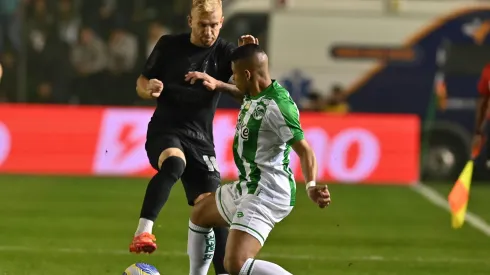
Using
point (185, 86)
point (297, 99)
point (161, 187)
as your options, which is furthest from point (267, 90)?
point (297, 99)

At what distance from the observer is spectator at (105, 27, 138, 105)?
22.8 metres

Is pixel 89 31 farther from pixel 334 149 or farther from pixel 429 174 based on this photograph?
pixel 429 174

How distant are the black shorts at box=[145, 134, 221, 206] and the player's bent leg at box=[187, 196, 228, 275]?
40cm

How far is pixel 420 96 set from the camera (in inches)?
892

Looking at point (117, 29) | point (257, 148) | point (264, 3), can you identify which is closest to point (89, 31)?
point (117, 29)

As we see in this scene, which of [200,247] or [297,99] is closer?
[200,247]

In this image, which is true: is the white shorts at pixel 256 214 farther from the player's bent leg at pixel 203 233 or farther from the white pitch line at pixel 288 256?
the white pitch line at pixel 288 256

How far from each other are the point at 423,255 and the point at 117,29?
11971 millimetres

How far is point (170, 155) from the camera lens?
8875 mm

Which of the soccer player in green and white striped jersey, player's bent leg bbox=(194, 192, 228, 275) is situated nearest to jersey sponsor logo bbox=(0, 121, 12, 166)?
player's bent leg bbox=(194, 192, 228, 275)

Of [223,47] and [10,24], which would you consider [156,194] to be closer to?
[223,47]

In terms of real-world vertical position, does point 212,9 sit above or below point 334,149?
above

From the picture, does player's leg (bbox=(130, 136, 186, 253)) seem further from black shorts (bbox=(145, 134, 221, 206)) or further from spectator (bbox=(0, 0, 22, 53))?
spectator (bbox=(0, 0, 22, 53))

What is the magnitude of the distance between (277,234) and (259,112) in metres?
5.81
